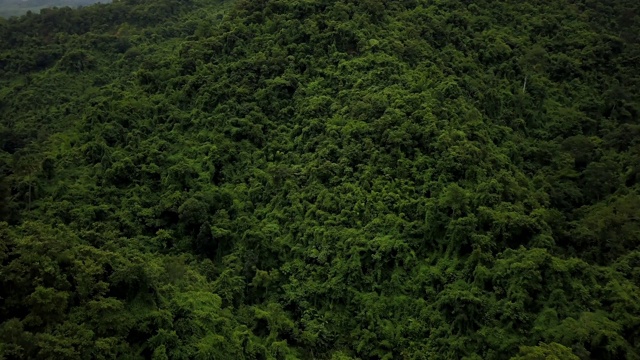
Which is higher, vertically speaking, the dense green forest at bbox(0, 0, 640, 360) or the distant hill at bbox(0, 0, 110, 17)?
the distant hill at bbox(0, 0, 110, 17)

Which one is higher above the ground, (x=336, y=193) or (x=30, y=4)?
(x=30, y=4)

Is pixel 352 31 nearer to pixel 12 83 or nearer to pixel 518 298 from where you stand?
pixel 518 298

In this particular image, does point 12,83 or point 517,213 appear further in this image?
point 12,83

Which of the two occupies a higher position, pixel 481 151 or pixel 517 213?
pixel 481 151

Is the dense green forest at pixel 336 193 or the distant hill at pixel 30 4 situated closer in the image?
the dense green forest at pixel 336 193

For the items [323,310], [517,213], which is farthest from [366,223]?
[517,213]

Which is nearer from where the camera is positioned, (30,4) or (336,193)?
(336,193)

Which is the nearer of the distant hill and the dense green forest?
the dense green forest

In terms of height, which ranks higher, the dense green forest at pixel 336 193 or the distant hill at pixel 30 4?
the distant hill at pixel 30 4
